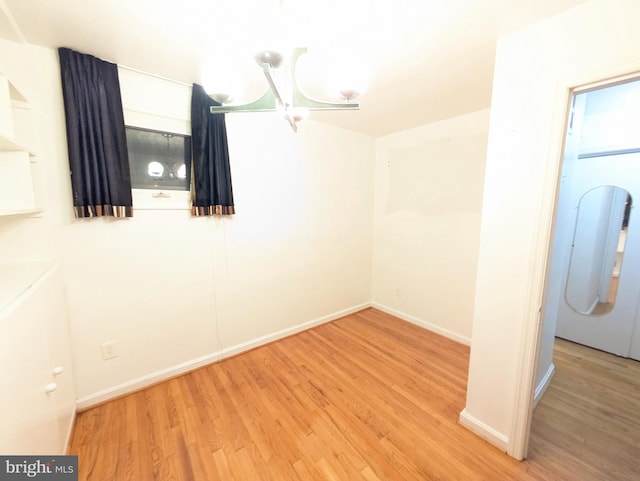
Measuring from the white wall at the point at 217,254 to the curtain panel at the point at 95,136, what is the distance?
0.32ft

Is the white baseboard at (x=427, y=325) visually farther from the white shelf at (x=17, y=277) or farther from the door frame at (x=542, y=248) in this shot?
the white shelf at (x=17, y=277)

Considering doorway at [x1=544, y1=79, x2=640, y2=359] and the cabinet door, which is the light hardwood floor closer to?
the cabinet door

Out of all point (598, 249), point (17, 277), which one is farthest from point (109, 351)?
point (598, 249)

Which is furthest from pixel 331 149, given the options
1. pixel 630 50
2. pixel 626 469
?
pixel 626 469

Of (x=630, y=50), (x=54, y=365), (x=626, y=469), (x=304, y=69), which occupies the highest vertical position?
(x=304, y=69)

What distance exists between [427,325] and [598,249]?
1904 millimetres

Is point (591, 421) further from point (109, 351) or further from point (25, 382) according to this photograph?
point (109, 351)

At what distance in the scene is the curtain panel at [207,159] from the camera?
6.64 ft

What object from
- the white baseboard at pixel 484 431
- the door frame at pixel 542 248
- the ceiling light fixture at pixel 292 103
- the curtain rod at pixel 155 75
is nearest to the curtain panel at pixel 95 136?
the curtain rod at pixel 155 75

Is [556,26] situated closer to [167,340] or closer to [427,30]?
[427,30]

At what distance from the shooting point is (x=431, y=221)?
2.93 m

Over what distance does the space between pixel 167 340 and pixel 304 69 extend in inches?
94.5

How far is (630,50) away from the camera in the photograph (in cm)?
107

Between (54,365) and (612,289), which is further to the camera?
(612,289)
